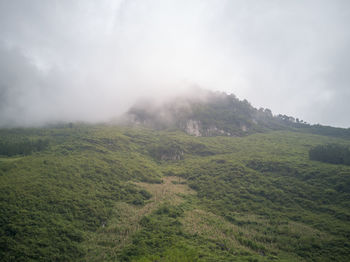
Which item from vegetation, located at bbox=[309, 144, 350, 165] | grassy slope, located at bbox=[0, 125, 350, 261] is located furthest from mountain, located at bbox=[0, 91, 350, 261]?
vegetation, located at bbox=[309, 144, 350, 165]

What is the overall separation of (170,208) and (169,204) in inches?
139

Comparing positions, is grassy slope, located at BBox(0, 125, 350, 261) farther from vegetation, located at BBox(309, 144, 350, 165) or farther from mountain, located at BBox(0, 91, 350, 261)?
vegetation, located at BBox(309, 144, 350, 165)

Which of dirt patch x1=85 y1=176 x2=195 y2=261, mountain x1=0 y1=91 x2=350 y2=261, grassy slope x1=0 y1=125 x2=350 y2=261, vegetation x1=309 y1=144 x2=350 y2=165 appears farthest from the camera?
vegetation x1=309 y1=144 x2=350 y2=165

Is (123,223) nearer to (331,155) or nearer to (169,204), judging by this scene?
(169,204)

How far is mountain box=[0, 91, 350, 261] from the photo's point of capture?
44.9 meters

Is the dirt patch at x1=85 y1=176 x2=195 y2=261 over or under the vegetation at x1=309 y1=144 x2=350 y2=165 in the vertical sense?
under

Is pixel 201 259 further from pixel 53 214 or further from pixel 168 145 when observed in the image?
pixel 168 145

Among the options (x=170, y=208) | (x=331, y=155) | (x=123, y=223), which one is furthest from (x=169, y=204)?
(x=331, y=155)

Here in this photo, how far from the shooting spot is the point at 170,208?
2606 inches

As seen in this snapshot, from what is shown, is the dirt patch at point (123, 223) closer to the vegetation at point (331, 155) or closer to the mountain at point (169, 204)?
the mountain at point (169, 204)

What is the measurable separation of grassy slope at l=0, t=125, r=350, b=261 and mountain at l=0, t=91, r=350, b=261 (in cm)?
29

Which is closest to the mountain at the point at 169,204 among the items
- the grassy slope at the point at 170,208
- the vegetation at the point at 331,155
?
the grassy slope at the point at 170,208

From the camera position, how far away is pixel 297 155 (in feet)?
347

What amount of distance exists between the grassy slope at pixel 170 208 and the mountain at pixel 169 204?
286mm
